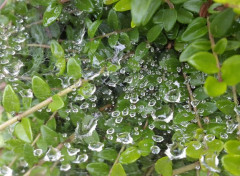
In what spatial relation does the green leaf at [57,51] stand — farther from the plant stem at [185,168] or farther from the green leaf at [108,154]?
the plant stem at [185,168]

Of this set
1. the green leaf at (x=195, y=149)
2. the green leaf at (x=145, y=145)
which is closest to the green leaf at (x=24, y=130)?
the green leaf at (x=145, y=145)

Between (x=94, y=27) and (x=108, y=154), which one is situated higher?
(x=94, y=27)

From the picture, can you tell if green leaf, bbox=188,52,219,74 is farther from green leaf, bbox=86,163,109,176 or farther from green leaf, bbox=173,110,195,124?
green leaf, bbox=86,163,109,176

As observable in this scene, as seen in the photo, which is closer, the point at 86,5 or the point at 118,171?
the point at 118,171

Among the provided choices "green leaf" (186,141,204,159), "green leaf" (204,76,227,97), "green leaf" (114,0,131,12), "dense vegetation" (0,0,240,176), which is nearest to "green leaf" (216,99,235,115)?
"dense vegetation" (0,0,240,176)

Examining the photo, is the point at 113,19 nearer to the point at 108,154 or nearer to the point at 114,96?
the point at 114,96

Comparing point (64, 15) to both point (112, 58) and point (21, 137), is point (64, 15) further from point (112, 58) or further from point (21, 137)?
point (21, 137)

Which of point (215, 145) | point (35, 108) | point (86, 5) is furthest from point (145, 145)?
point (86, 5)

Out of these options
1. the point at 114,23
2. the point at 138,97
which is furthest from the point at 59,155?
the point at 114,23
